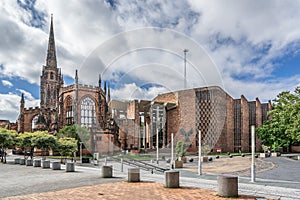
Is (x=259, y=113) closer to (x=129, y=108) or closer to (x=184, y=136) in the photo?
(x=184, y=136)

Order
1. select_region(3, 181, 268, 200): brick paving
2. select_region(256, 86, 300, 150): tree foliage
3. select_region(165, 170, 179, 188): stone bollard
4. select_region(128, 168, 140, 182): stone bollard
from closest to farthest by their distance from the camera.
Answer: select_region(3, 181, 268, 200): brick paving, select_region(165, 170, 179, 188): stone bollard, select_region(128, 168, 140, 182): stone bollard, select_region(256, 86, 300, 150): tree foliage

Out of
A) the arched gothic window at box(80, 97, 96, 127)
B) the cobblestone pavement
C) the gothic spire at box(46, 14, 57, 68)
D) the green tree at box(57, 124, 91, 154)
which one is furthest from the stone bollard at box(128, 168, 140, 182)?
the gothic spire at box(46, 14, 57, 68)

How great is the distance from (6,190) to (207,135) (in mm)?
42266

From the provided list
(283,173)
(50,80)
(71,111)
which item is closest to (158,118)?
(71,111)

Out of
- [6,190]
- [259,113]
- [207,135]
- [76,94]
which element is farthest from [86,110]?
[6,190]

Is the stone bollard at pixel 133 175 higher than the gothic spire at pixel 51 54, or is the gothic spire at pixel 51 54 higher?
the gothic spire at pixel 51 54

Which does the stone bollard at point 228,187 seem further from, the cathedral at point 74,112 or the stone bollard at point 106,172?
the cathedral at point 74,112

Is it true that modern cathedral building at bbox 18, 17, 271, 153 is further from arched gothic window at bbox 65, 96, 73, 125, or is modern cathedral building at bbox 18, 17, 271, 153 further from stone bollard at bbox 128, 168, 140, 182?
stone bollard at bbox 128, 168, 140, 182

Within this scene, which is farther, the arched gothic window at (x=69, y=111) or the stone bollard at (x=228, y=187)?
the arched gothic window at (x=69, y=111)

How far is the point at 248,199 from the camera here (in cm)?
798

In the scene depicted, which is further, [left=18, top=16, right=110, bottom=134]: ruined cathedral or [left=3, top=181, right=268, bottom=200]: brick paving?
[left=18, top=16, right=110, bottom=134]: ruined cathedral

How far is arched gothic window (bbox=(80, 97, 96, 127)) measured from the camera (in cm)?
5703

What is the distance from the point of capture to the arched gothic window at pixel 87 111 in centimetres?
5703

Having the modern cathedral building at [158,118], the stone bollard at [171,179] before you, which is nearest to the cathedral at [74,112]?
the modern cathedral building at [158,118]
